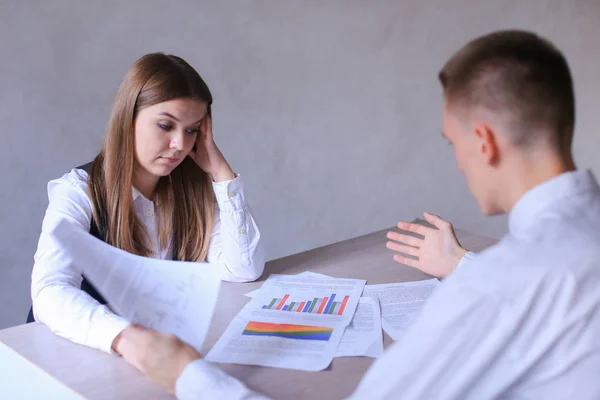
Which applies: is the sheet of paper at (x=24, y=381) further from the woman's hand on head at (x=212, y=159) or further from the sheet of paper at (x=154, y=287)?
the woman's hand on head at (x=212, y=159)

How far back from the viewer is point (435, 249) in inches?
65.1

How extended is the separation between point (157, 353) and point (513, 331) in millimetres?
584

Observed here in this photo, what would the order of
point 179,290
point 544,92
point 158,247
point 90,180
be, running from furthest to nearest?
point 158,247
point 90,180
point 179,290
point 544,92

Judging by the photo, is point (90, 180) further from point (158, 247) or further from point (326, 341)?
point (326, 341)

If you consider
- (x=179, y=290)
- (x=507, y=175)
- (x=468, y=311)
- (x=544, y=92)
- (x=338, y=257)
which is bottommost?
(x=338, y=257)

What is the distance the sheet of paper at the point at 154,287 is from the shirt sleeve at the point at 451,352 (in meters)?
0.45

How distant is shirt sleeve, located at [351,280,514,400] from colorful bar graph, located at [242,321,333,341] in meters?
0.45

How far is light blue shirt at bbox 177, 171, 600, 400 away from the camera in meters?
0.82

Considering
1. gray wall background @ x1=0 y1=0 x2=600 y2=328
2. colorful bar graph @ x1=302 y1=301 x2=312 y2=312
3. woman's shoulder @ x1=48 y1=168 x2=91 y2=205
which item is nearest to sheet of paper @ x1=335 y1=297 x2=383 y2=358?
colorful bar graph @ x1=302 y1=301 x2=312 y2=312

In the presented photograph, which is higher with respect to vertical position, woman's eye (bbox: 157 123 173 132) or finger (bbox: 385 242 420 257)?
woman's eye (bbox: 157 123 173 132)

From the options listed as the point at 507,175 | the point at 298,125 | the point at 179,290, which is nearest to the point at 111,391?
the point at 179,290

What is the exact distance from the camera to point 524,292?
2.68 feet

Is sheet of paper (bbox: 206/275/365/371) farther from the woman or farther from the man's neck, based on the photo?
the man's neck

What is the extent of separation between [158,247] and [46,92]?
1076 mm
